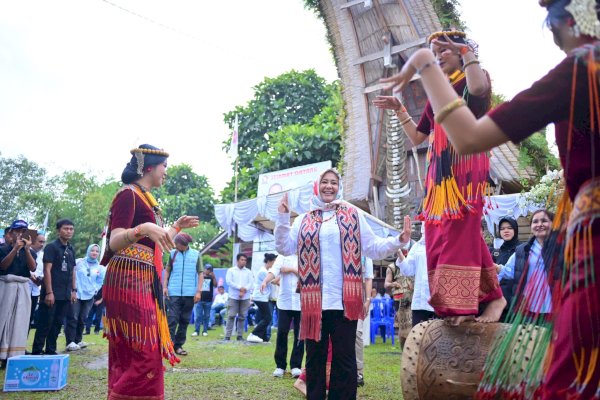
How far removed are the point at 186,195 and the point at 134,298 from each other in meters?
38.2

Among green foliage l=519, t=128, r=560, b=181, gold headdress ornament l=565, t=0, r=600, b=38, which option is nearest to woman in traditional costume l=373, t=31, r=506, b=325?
gold headdress ornament l=565, t=0, r=600, b=38

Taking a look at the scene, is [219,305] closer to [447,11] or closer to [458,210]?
[447,11]

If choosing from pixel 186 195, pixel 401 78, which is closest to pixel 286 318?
pixel 401 78

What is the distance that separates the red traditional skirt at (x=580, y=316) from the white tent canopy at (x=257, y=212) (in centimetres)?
1198

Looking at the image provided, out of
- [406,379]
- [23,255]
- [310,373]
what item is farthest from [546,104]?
[23,255]

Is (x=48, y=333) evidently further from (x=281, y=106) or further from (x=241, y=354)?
(x=281, y=106)

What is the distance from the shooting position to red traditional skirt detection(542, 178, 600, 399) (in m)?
1.38

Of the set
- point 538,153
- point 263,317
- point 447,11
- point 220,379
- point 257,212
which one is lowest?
point 220,379

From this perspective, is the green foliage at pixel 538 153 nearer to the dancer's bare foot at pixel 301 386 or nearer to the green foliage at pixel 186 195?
the dancer's bare foot at pixel 301 386

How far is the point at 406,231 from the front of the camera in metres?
3.83

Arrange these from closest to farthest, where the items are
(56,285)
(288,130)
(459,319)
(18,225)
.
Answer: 1. (459,319)
2. (18,225)
3. (56,285)
4. (288,130)

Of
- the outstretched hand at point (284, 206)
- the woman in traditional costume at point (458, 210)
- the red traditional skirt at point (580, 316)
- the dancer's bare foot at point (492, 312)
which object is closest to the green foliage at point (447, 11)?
the outstretched hand at point (284, 206)

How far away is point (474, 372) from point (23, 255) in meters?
6.50

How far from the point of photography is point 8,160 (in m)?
49.7
